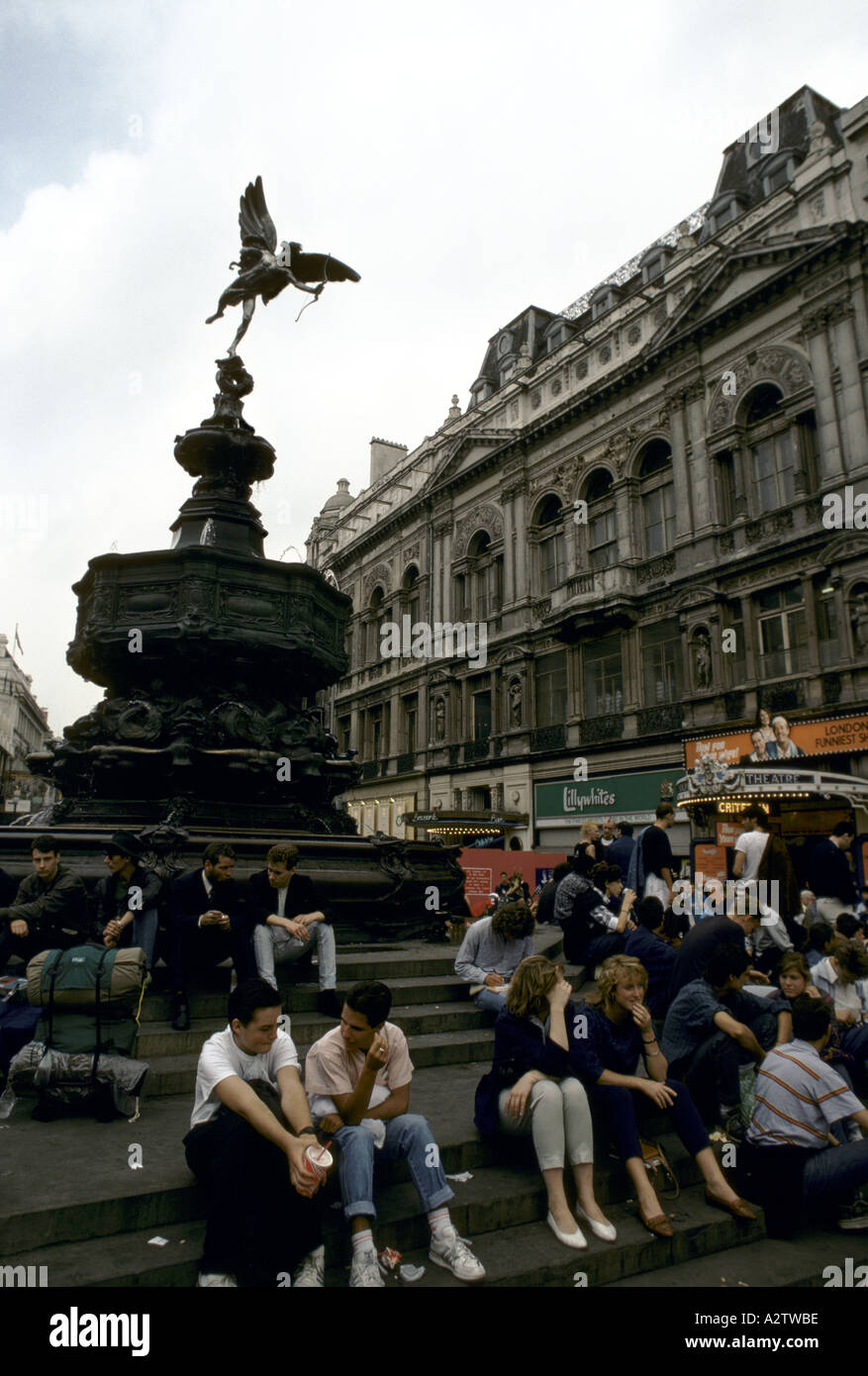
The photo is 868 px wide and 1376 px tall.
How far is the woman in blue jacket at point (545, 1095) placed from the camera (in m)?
4.12

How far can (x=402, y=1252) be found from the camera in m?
3.84

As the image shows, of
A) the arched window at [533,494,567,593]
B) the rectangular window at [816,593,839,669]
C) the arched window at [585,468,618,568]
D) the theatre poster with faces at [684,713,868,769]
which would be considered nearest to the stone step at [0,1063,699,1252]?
the theatre poster with faces at [684,713,868,769]

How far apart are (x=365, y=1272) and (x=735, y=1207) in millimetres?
2184

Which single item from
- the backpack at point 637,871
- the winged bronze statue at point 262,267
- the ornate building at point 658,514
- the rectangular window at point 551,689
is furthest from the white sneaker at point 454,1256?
the rectangular window at point 551,689

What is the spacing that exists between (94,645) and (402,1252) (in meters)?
7.49

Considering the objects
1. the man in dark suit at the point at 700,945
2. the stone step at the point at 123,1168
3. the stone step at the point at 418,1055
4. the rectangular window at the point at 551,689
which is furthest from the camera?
the rectangular window at the point at 551,689

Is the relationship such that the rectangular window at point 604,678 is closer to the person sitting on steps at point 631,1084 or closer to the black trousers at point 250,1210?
the person sitting on steps at point 631,1084

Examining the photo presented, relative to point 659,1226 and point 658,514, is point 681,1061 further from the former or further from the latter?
point 658,514

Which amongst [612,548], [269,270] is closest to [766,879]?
[269,270]

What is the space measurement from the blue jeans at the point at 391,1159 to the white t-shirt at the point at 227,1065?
1.50ft

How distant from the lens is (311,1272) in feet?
11.3

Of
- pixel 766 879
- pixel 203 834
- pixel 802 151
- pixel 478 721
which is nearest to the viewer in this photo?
pixel 203 834

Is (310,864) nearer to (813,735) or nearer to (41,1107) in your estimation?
(41,1107)

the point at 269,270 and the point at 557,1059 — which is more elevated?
the point at 269,270
